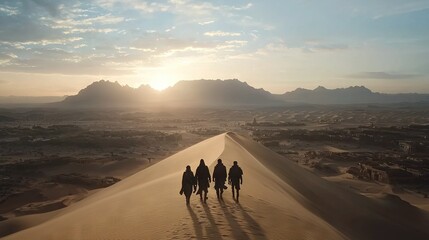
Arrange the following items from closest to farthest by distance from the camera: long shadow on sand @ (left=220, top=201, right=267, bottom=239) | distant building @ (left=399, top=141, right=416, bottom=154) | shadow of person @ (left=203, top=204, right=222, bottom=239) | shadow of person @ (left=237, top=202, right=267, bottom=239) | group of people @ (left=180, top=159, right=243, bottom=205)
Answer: shadow of person @ (left=203, top=204, right=222, bottom=239), long shadow on sand @ (left=220, top=201, right=267, bottom=239), shadow of person @ (left=237, top=202, right=267, bottom=239), group of people @ (left=180, top=159, right=243, bottom=205), distant building @ (left=399, top=141, right=416, bottom=154)

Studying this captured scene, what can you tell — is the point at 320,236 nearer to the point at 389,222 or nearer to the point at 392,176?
the point at 389,222

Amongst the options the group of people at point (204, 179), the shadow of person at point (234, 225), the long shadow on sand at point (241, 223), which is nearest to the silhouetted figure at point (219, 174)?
the group of people at point (204, 179)

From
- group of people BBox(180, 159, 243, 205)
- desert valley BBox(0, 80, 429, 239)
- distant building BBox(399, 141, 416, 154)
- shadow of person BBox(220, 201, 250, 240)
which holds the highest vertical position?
group of people BBox(180, 159, 243, 205)

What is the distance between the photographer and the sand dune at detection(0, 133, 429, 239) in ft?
30.0

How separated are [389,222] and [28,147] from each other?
46162 mm

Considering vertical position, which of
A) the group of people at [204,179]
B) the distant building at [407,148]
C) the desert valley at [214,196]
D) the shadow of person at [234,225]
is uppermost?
the group of people at [204,179]

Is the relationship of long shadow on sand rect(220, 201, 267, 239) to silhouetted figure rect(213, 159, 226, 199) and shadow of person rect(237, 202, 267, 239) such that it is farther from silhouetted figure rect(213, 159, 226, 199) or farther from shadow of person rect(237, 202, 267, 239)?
silhouetted figure rect(213, 159, 226, 199)

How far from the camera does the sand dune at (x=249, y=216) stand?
914 centimetres

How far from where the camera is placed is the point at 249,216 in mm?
9938

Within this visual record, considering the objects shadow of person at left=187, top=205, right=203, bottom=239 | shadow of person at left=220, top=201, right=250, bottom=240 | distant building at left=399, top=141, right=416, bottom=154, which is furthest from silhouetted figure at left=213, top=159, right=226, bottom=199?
distant building at left=399, top=141, right=416, bottom=154

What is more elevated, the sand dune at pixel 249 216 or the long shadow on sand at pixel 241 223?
the long shadow on sand at pixel 241 223

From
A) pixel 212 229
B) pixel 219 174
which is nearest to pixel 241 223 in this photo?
pixel 212 229

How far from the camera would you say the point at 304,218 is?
454 inches

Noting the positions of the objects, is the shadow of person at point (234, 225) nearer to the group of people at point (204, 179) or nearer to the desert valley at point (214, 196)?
the desert valley at point (214, 196)
